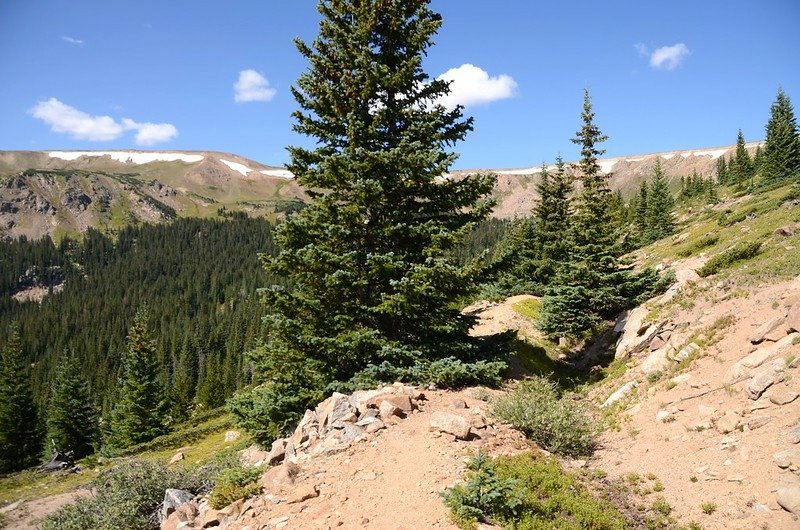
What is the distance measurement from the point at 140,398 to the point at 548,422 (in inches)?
1724

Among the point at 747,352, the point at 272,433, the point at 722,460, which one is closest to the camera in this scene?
the point at 722,460

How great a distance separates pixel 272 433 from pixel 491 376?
6769mm

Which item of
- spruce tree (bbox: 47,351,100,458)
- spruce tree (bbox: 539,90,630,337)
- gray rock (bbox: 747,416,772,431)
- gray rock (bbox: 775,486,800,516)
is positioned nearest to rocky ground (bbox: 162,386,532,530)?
gray rock (bbox: 775,486,800,516)

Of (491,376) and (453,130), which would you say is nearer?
(491,376)

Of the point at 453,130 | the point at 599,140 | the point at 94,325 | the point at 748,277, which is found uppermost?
the point at 599,140

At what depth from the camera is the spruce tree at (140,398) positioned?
41.7 metres

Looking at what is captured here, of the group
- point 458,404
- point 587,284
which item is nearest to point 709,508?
point 458,404

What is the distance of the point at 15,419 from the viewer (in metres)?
46.8

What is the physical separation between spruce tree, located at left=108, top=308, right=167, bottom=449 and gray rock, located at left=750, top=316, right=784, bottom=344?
4619 cm

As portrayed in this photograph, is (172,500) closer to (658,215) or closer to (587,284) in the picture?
(587,284)

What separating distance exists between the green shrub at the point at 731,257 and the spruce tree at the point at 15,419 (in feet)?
203

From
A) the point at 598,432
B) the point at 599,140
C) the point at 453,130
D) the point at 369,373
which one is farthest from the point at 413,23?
the point at 599,140

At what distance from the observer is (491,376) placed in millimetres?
12227

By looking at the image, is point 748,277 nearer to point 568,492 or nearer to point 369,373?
point 568,492
